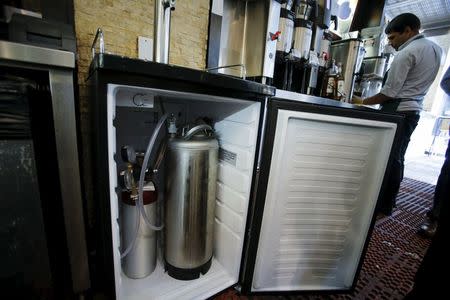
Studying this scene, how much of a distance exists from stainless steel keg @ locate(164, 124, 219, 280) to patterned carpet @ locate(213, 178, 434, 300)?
0.63 feet

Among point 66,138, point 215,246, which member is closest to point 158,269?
point 215,246

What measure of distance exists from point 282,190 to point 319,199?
0.18 m

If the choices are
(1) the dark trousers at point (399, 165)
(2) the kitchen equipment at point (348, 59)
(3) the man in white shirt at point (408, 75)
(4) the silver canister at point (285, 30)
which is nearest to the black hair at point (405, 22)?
(3) the man in white shirt at point (408, 75)

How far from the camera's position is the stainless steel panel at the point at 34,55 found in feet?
1.39

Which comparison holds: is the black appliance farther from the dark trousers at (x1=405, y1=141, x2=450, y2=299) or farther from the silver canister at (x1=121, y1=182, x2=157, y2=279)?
the dark trousers at (x1=405, y1=141, x2=450, y2=299)

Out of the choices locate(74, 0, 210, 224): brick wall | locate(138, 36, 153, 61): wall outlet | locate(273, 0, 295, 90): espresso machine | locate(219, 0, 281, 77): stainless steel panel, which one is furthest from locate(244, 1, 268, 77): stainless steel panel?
locate(138, 36, 153, 61): wall outlet

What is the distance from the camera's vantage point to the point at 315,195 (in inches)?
30.5

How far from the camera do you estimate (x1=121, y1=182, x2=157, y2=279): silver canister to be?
30.2 inches

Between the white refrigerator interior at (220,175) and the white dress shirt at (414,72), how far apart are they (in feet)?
4.85

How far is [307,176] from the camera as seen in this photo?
2.45ft

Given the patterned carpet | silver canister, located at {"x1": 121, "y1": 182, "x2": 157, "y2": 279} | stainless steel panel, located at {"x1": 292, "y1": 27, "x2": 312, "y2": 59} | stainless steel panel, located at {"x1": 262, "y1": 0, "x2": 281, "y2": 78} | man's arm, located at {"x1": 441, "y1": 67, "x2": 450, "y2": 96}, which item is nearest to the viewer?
silver canister, located at {"x1": 121, "y1": 182, "x2": 157, "y2": 279}

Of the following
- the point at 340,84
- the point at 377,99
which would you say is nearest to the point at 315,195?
the point at 340,84

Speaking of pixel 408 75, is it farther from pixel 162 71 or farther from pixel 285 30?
pixel 162 71

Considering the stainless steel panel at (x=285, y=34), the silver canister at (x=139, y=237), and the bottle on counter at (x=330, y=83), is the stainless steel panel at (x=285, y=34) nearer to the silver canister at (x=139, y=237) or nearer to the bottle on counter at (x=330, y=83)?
the bottle on counter at (x=330, y=83)
